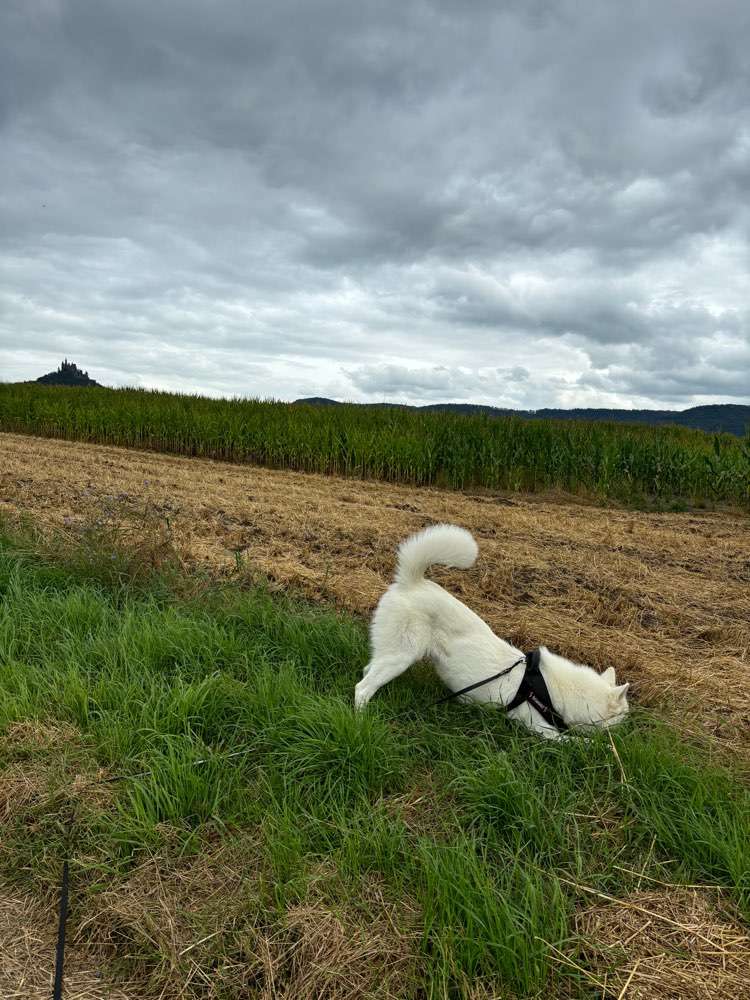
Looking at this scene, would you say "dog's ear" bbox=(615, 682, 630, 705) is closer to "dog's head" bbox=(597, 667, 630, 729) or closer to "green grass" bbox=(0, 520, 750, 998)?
"dog's head" bbox=(597, 667, 630, 729)

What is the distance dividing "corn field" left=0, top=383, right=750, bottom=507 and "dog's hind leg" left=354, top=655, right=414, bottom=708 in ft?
34.4

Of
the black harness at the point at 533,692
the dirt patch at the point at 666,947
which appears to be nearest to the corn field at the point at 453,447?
the black harness at the point at 533,692

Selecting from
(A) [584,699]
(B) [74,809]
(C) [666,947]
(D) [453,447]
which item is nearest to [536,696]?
(A) [584,699]

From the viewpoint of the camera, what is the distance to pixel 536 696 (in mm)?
2789

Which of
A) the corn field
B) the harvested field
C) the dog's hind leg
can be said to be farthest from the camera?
the corn field

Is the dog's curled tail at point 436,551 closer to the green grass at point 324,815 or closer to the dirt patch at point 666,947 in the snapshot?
the green grass at point 324,815

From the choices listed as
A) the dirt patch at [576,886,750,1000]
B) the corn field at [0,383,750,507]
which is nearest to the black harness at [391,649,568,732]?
the dirt patch at [576,886,750,1000]

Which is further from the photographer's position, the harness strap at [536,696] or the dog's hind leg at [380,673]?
the dog's hind leg at [380,673]

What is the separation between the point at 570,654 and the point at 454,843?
6.88 feet

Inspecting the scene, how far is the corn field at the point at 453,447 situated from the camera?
1280cm

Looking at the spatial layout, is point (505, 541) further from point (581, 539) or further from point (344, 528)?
point (344, 528)

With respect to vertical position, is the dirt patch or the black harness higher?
the black harness

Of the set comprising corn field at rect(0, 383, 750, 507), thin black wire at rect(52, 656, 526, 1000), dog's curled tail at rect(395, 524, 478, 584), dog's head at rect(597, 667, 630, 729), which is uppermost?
corn field at rect(0, 383, 750, 507)

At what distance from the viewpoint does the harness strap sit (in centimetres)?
277
